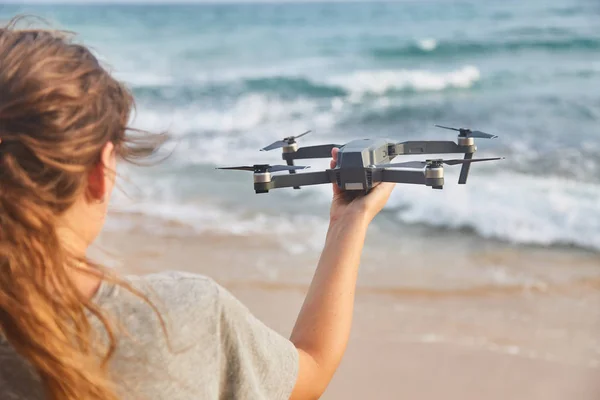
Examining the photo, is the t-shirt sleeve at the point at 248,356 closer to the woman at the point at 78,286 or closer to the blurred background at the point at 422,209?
the woman at the point at 78,286

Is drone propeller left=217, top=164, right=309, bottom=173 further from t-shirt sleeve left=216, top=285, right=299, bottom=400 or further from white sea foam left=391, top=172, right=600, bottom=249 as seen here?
white sea foam left=391, top=172, right=600, bottom=249

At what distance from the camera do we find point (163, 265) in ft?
18.8

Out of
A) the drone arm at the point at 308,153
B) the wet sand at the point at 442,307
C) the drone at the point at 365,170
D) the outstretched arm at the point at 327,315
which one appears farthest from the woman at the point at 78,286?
the wet sand at the point at 442,307

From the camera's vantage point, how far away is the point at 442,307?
15.4 feet

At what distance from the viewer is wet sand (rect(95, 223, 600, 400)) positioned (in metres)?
3.93

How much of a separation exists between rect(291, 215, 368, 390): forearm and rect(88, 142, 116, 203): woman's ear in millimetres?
373

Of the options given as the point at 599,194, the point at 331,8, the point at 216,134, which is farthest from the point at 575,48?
the point at 331,8

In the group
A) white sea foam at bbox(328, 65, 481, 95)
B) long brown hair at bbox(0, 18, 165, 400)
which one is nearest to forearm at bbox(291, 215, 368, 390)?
long brown hair at bbox(0, 18, 165, 400)

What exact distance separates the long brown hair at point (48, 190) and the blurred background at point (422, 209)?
0.15 m

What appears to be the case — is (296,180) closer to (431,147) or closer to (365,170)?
(365,170)

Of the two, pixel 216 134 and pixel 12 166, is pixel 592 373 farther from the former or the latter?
pixel 216 134

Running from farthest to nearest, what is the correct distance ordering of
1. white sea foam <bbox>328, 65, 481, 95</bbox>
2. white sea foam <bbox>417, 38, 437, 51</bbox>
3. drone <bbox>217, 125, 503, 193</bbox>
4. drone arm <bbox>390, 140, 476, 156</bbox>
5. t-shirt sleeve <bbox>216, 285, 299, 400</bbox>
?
white sea foam <bbox>417, 38, 437, 51</bbox>
white sea foam <bbox>328, 65, 481, 95</bbox>
drone arm <bbox>390, 140, 476, 156</bbox>
drone <bbox>217, 125, 503, 193</bbox>
t-shirt sleeve <bbox>216, 285, 299, 400</bbox>

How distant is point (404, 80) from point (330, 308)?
14979mm

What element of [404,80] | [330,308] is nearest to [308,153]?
[330,308]
